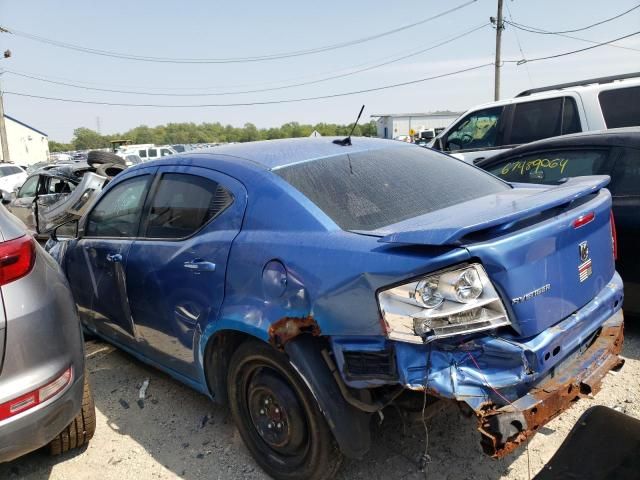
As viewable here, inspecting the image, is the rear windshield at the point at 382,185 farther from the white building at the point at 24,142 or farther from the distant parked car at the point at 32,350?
the white building at the point at 24,142

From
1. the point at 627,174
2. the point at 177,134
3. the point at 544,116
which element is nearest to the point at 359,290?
the point at 627,174

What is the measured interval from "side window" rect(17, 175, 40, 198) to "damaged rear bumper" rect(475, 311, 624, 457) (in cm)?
1043

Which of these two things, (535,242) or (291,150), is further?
(291,150)

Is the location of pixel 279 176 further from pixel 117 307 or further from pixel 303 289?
pixel 117 307

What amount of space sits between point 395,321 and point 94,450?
7.05ft

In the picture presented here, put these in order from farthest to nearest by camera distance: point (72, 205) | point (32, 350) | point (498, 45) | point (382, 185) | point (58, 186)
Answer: point (498, 45)
point (58, 186)
point (72, 205)
point (382, 185)
point (32, 350)

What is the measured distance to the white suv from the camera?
6453 millimetres

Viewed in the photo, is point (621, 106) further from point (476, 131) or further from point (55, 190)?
point (55, 190)

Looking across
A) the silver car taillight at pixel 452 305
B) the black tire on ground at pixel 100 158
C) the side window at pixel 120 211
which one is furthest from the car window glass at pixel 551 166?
the black tire on ground at pixel 100 158

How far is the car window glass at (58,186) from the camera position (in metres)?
9.46

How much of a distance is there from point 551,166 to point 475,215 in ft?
8.63

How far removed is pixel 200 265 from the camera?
272cm

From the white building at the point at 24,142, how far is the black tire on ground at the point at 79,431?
54.9 m

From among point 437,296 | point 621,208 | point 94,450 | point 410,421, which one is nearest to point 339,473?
point 410,421
